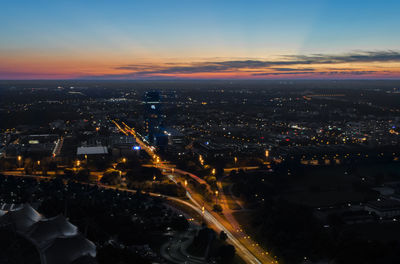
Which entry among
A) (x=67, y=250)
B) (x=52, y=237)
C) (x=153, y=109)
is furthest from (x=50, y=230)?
(x=153, y=109)

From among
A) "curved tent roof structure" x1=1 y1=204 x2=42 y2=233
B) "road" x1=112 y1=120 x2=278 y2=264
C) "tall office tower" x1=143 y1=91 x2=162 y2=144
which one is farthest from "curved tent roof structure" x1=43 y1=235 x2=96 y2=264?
"tall office tower" x1=143 y1=91 x2=162 y2=144

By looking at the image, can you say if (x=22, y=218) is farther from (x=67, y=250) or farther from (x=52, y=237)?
(x=67, y=250)

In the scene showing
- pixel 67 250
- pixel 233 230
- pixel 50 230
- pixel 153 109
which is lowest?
pixel 233 230

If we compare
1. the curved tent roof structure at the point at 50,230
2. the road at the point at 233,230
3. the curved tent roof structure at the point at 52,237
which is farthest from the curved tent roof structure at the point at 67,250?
the road at the point at 233,230

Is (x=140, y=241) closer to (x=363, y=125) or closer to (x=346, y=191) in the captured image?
(x=346, y=191)

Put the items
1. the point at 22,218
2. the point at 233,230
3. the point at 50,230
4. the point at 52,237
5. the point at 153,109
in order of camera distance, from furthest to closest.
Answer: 1. the point at 153,109
2. the point at 233,230
3. the point at 22,218
4. the point at 50,230
5. the point at 52,237

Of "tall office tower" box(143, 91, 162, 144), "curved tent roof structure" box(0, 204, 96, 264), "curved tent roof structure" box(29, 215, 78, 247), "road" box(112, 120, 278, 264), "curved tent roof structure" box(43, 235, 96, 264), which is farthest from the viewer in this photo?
"tall office tower" box(143, 91, 162, 144)

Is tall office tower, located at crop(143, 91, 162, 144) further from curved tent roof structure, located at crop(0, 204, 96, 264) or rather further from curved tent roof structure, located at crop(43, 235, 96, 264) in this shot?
curved tent roof structure, located at crop(43, 235, 96, 264)

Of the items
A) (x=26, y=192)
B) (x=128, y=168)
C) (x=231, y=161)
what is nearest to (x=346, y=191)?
(x=231, y=161)

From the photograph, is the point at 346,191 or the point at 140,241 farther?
the point at 346,191

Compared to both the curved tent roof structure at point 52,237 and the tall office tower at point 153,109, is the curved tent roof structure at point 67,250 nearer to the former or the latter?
the curved tent roof structure at point 52,237

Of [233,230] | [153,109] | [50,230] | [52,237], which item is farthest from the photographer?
[153,109]
